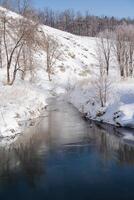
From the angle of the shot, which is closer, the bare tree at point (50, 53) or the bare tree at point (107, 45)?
the bare tree at point (107, 45)

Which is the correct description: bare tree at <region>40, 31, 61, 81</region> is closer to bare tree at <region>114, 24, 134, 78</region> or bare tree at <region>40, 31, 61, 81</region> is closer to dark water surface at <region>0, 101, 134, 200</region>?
bare tree at <region>114, 24, 134, 78</region>

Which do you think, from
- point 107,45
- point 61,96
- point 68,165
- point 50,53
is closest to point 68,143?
point 68,165

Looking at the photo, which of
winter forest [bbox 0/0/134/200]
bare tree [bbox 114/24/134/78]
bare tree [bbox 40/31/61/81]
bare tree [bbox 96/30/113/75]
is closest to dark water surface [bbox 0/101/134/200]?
winter forest [bbox 0/0/134/200]

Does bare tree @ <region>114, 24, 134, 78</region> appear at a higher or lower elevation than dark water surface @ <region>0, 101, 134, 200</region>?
higher

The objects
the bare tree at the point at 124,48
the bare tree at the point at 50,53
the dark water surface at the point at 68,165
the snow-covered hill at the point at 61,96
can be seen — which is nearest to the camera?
the dark water surface at the point at 68,165

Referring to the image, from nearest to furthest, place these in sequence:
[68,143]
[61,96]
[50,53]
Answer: [68,143] → [61,96] → [50,53]

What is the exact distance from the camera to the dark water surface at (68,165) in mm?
15711

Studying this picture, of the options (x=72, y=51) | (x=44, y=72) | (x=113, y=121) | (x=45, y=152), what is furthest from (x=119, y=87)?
(x=72, y=51)

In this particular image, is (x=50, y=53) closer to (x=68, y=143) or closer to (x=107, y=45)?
(x=107, y=45)

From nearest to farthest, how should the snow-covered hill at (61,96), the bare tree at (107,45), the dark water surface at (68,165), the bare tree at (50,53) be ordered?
the dark water surface at (68,165) → the snow-covered hill at (61,96) → the bare tree at (107,45) → the bare tree at (50,53)

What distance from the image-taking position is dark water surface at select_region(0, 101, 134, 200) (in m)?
15.7

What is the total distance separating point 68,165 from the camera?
1919 cm

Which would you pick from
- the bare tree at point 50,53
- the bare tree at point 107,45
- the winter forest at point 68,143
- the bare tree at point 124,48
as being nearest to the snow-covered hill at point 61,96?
the winter forest at point 68,143

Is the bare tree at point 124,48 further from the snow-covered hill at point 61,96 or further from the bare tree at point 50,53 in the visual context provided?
the bare tree at point 50,53
